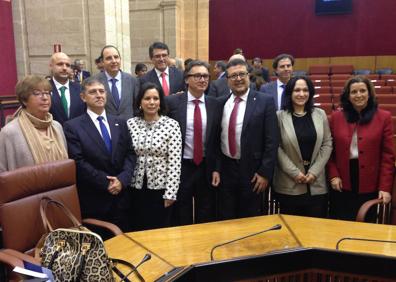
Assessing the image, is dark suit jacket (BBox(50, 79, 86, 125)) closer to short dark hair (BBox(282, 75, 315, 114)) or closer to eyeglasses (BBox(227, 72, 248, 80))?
eyeglasses (BBox(227, 72, 248, 80))

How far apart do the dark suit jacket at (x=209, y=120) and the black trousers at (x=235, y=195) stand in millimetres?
100

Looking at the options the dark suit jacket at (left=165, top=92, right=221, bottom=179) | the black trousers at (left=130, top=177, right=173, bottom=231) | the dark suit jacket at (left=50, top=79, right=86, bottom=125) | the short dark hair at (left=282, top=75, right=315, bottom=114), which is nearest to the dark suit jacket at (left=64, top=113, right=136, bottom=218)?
the black trousers at (left=130, top=177, right=173, bottom=231)

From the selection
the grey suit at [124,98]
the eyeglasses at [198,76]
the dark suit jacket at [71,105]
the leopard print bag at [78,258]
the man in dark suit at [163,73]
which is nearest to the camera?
the leopard print bag at [78,258]

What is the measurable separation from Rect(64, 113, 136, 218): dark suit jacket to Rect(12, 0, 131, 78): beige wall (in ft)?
10.9

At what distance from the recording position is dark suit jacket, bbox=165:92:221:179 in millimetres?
2695

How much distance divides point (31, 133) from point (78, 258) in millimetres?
1135

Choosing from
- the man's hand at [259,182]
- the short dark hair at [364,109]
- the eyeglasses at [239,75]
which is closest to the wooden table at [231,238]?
the man's hand at [259,182]

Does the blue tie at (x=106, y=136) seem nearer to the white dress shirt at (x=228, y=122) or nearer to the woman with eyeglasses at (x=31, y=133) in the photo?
the woman with eyeglasses at (x=31, y=133)

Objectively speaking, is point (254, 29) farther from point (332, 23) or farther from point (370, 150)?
point (370, 150)

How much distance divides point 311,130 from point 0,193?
75.0 inches

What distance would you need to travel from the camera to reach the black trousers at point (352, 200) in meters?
2.62

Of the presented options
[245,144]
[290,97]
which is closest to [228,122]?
[245,144]

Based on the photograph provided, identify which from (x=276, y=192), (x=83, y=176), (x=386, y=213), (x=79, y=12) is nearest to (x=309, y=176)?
(x=276, y=192)

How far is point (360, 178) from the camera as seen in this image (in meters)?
2.59
